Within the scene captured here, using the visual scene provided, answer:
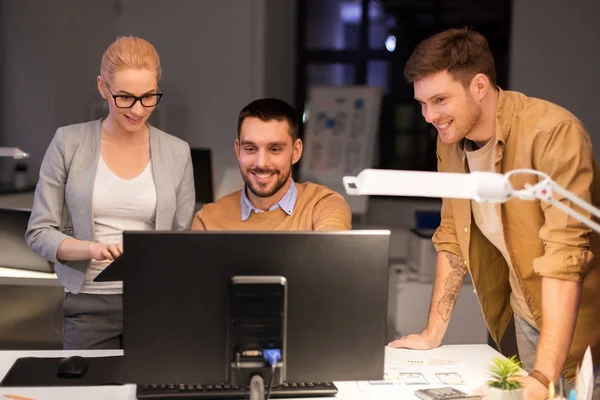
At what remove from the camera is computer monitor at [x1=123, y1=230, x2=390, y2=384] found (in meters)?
A: 1.47

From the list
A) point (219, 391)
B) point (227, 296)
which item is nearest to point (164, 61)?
point (219, 391)

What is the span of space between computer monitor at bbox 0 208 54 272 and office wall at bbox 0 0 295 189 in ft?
9.27

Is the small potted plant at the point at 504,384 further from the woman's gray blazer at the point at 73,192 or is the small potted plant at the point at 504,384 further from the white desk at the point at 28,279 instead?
the white desk at the point at 28,279

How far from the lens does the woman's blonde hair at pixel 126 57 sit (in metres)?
2.06

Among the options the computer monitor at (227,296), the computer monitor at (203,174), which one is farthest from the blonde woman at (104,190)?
the computer monitor at (203,174)

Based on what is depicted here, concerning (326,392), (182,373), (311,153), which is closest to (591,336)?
(326,392)

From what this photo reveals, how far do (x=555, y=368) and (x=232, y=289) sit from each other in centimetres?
75

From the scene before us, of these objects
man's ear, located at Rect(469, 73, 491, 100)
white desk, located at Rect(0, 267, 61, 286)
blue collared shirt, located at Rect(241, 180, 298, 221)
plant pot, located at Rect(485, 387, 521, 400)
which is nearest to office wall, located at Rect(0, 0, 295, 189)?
white desk, located at Rect(0, 267, 61, 286)

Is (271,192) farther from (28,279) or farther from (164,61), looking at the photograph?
→ (164,61)

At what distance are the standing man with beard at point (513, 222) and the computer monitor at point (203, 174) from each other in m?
3.34

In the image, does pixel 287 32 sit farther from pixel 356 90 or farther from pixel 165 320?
pixel 165 320

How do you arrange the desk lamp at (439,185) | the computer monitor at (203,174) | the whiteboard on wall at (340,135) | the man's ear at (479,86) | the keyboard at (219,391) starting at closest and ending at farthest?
the desk lamp at (439,185), the keyboard at (219,391), the man's ear at (479,86), the computer monitor at (203,174), the whiteboard on wall at (340,135)

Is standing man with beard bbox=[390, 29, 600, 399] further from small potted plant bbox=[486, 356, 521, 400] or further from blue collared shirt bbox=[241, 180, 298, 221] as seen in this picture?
blue collared shirt bbox=[241, 180, 298, 221]

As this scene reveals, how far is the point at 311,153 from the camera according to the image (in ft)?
18.5
